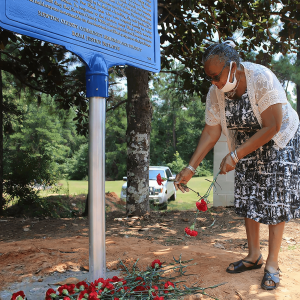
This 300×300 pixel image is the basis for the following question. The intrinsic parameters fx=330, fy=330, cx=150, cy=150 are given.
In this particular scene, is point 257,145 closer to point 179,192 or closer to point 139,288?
point 139,288

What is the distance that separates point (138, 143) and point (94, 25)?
3.41 metres

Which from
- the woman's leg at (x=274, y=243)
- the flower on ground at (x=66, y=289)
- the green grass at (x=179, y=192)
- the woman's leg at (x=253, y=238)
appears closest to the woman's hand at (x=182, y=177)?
the woman's leg at (x=253, y=238)

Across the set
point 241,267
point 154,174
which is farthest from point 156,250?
point 154,174

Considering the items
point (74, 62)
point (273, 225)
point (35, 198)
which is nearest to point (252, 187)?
point (273, 225)

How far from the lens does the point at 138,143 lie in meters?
5.57

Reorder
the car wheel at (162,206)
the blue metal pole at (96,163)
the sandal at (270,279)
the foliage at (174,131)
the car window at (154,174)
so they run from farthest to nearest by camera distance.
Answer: the foliage at (174,131) < the car window at (154,174) < the car wheel at (162,206) < the sandal at (270,279) < the blue metal pole at (96,163)

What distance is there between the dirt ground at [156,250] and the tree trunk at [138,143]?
0.32 m

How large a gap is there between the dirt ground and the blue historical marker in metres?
1.38

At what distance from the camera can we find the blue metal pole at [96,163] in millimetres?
2232

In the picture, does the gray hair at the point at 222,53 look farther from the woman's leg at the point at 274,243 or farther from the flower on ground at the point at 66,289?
the flower on ground at the point at 66,289

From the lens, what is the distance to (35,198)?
7.66m

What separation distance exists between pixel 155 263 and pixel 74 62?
694 cm

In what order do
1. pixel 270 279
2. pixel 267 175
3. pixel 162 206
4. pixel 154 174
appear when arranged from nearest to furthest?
pixel 270 279 < pixel 267 175 < pixel 162 206 < pixel 154 174

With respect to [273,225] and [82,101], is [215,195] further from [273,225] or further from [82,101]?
[273,225]
